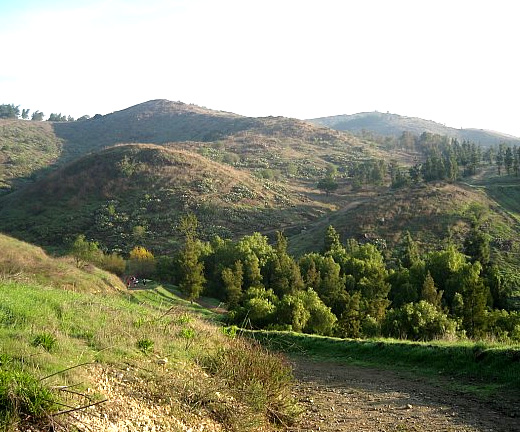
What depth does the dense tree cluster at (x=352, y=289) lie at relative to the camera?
2827 centimetres

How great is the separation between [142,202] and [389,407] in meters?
82.6

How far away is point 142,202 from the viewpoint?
293ft

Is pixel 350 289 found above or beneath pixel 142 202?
beneath

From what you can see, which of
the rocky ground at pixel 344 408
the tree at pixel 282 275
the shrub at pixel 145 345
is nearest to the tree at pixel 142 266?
the tree at pixel 282 275

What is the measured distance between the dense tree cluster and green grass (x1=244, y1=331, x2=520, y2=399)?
15.3ft

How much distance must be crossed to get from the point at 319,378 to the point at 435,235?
59.3 metres

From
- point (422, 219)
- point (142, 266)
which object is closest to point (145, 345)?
point (142, 266)

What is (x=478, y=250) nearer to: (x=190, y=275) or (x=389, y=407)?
(x=190, y=275)

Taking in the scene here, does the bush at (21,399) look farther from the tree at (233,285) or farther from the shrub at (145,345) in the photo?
the tree at (233,285)

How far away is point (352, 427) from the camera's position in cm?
1002

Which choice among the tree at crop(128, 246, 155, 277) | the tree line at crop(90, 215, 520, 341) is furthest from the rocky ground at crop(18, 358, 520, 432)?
the tree at crop(128, 246, 155, 277)

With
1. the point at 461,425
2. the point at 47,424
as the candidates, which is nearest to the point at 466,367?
the point at 461,425

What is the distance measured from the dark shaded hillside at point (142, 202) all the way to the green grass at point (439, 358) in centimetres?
5725

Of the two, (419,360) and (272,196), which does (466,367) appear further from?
(272,196)
